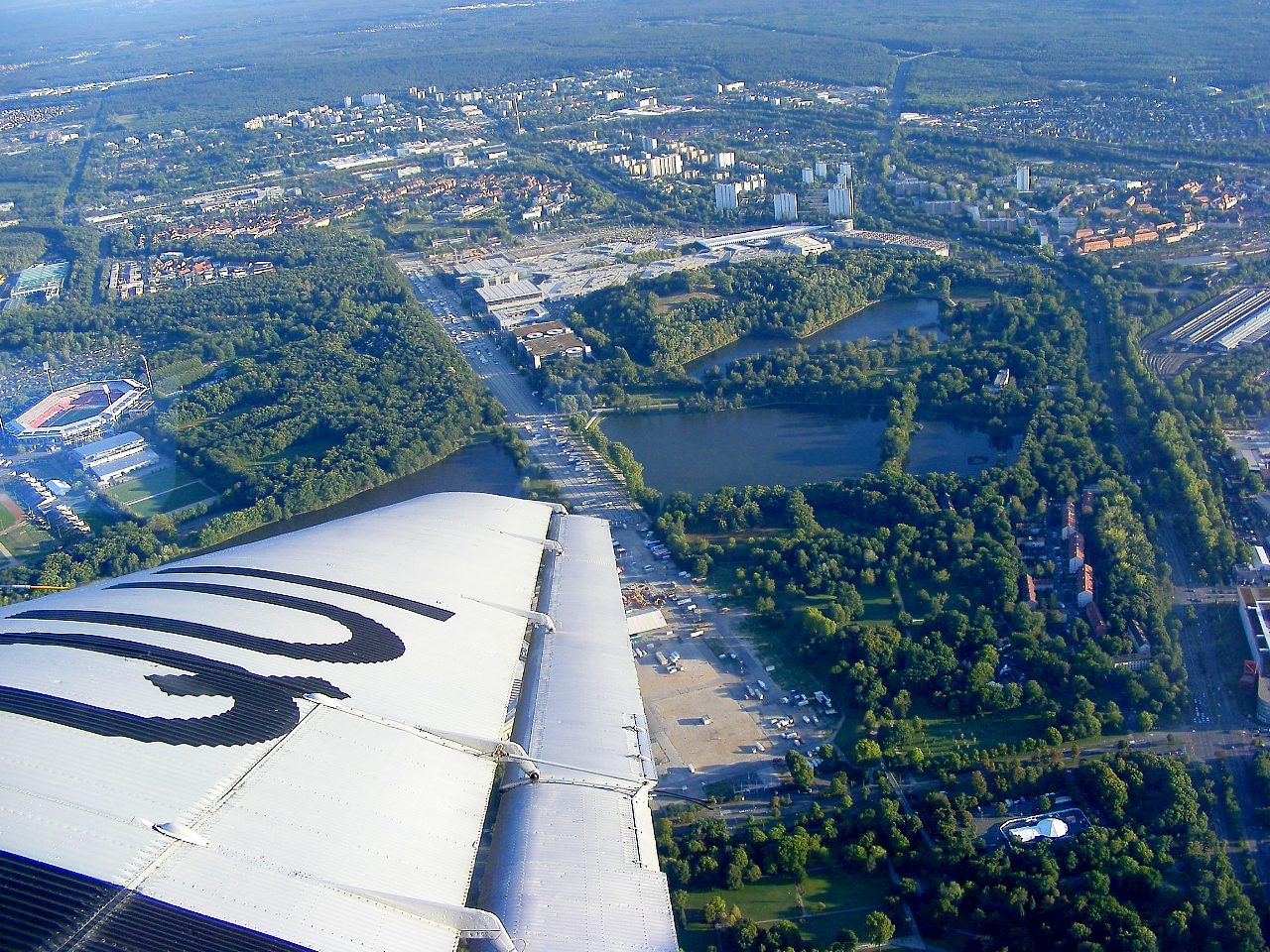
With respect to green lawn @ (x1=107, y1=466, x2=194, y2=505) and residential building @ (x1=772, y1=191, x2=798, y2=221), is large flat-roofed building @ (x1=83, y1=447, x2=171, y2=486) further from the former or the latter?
residential building @ (x1=772, y1=191, x2=798, y2=221)

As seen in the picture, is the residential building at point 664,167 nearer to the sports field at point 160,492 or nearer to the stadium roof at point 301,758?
the sports field at point 160,492

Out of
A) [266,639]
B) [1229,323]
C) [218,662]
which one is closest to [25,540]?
[266,639]

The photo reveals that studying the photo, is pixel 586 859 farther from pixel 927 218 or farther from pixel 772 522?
pixel 927 218

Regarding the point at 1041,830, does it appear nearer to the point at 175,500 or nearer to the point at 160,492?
the point at 175,500

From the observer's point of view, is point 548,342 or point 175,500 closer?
point 175,500

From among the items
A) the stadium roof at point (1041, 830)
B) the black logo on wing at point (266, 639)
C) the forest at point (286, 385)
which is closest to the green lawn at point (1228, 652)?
the stadium roof at point (1041, 830)

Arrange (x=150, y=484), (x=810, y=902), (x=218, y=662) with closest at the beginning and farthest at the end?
(x=218, y=662) < (x=810, y=902) < (x=150, y=484)
